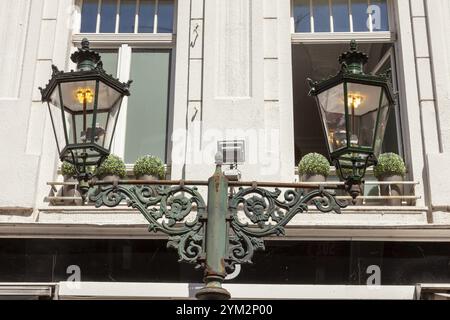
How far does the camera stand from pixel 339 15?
32.0 feet

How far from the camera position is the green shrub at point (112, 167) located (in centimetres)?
846

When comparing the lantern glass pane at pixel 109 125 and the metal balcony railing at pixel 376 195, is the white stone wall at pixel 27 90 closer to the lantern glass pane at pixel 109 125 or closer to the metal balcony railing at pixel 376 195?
the metal balcony railing at pixel 376 195

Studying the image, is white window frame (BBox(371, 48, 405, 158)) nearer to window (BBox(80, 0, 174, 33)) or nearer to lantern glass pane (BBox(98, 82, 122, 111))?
window (BBox(80, 0, 174, 33))

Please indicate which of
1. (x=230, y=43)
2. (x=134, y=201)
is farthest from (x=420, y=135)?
(x=134, y=201)

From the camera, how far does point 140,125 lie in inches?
361

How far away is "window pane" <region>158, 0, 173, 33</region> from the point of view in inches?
382

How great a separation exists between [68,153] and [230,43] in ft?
12.2

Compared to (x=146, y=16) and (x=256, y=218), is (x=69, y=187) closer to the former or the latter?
(x=146, y=16)

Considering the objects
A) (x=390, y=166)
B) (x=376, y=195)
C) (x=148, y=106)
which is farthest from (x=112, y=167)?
(x=390, y=166)

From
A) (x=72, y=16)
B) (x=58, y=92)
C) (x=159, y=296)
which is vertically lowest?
(x=159, y=296)

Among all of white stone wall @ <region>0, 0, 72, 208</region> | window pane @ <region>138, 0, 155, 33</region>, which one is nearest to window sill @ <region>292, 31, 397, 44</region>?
window pane @ <region>138, 0, 155, 33</region>

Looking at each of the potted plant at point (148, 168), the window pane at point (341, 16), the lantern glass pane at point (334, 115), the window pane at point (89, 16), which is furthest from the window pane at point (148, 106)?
the lantern glass pane at point (334, 115)

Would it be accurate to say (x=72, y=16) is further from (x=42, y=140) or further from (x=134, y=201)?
(x=134, y=201)

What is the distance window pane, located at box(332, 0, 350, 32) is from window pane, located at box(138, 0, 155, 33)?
2.44 metres
